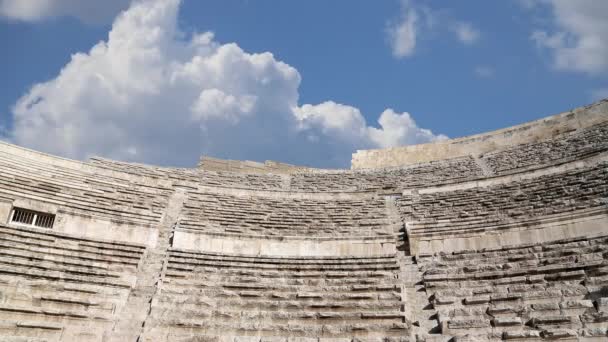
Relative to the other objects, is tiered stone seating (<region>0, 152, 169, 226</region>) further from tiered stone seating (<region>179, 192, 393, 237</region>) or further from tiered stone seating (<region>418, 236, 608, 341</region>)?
tiered stone seating (<region>418, 236, 608, 341</region>)

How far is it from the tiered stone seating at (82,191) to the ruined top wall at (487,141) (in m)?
10.9

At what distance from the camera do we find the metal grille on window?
408 inches

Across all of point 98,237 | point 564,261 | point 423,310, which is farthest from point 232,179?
point 564,261

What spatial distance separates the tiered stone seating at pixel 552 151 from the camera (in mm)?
13664

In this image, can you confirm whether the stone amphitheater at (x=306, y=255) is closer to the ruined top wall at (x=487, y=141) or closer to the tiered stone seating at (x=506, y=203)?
the tiered stone seating at (x=506, y=203)

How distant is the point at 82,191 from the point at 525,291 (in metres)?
10.8

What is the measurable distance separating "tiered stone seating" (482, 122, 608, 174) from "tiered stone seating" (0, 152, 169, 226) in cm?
1069

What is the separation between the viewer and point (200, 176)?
1656 centimetres

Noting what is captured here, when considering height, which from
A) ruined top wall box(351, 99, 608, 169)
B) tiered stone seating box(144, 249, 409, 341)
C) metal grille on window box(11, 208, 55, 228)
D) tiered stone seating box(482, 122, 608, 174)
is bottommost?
tiered stone seating box(144, 249, 409, 341)

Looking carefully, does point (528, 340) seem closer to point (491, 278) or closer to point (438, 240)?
point (491, 278)

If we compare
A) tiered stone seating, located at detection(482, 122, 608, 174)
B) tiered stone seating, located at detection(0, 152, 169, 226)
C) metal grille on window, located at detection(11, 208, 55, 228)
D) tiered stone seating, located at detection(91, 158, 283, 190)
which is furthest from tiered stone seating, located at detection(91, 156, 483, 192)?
metal grille on window, located at detection(11, 208, 55, 228)

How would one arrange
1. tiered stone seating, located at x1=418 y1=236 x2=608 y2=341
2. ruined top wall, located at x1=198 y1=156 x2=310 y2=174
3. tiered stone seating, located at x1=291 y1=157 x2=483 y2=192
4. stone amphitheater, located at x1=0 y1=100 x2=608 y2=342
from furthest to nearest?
ruined top wall, located at x1=198 y1=156 x2=310 y2=174
tiered stone seating, located at x1=291 y1=157 x2=483 y2=192
stone amphitheater, located at x1=0 y1=100 x2=608 y2=342
tiered stone seating, located at x1=418 y1=236 x2=608 y2=341

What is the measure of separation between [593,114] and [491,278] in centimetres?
1260

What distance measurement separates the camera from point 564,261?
315 inches
